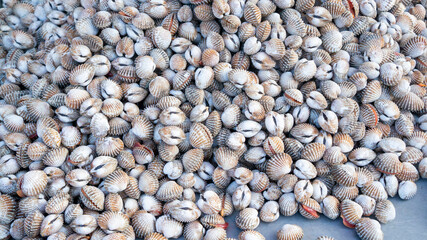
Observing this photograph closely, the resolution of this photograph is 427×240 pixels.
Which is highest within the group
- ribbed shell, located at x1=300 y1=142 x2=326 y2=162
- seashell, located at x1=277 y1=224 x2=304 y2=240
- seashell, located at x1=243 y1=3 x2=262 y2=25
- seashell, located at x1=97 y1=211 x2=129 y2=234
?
seashell, located at x1=243 y1=3 x2=262 y2=25

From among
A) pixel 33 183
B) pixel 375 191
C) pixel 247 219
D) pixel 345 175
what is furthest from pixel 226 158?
pixel 33 183

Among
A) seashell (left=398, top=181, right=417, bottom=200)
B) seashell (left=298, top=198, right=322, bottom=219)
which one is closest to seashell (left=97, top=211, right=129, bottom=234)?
seashell (left=298, top=198, right=322, bottom=219)

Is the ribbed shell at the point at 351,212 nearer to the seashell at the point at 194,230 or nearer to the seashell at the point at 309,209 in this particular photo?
the seashell at the point at 309,209

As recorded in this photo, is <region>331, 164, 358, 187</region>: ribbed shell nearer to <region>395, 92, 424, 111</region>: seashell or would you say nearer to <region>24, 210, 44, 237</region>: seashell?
<region>395, 92, 424, 111</region>: seashell

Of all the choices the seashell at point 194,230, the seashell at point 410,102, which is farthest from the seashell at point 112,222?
the seashell at point 410,102

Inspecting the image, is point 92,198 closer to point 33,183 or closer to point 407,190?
point 33,183

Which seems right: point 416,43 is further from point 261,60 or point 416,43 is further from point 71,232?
point 71,232

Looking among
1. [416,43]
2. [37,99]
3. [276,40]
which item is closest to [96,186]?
[37,99]
